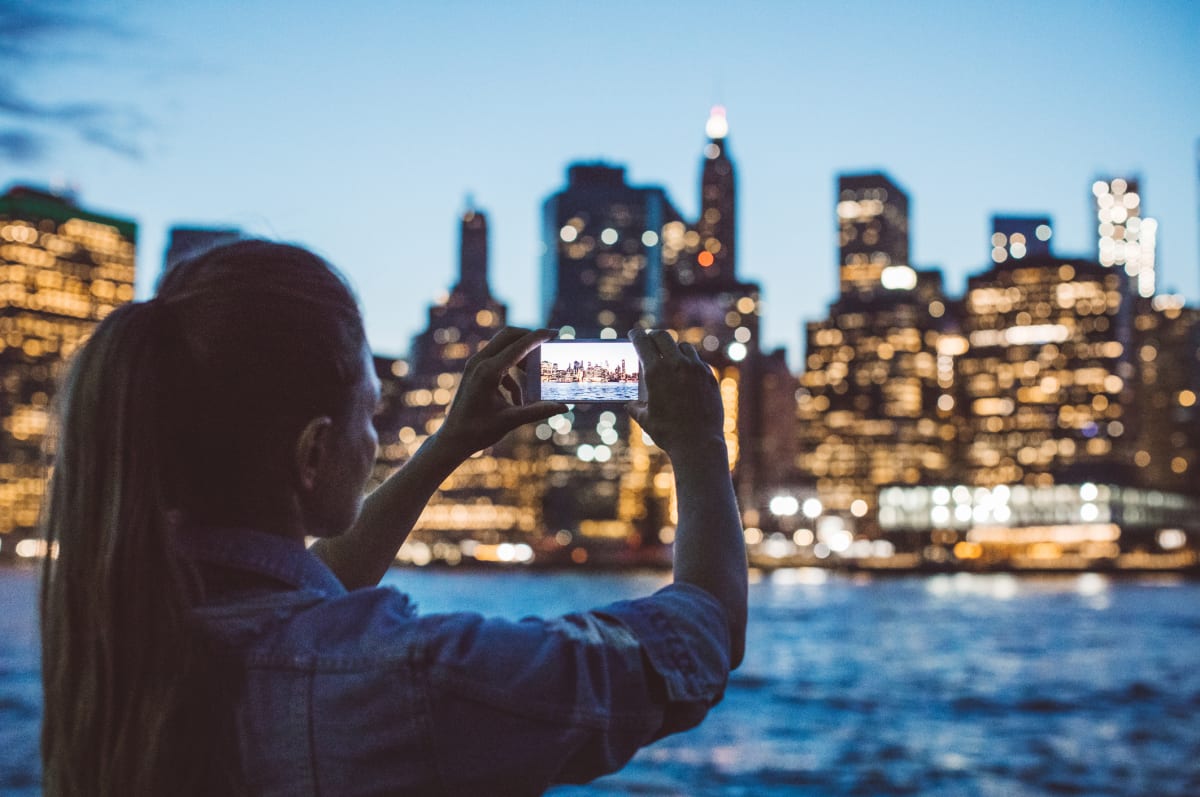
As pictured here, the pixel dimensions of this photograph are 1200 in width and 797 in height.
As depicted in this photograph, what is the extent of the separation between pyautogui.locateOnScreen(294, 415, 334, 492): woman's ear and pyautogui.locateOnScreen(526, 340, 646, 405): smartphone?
371 mm

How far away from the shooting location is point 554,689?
1194mm

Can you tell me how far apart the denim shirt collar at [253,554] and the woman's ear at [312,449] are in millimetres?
85

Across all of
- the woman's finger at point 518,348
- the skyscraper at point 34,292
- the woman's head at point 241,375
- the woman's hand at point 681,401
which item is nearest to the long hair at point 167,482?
the woman's head at point 241,375

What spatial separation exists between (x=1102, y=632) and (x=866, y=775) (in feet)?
139

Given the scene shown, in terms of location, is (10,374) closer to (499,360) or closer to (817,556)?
(817,556)

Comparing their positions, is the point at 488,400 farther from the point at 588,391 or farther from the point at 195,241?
the point at 195,241

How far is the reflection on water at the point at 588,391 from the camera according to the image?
173cm

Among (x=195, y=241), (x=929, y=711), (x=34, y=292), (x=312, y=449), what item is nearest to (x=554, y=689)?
(x=312, y=449)

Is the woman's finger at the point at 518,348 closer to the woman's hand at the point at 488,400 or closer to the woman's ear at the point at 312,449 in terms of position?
the woman's hand at the point at 488,400

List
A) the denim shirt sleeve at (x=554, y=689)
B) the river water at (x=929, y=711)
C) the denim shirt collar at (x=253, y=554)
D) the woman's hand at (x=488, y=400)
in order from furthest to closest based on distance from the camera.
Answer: the river water at (x=929, y=711) → the woman's hand at (x=488, y=400) → the denim shirt collar at (x=253, y=554) → the denim shirt sleeve at (x=554, y=689)

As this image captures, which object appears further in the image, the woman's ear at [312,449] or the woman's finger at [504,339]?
the woman's finger at [504,339]

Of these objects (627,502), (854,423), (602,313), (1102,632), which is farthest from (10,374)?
(1102,632)

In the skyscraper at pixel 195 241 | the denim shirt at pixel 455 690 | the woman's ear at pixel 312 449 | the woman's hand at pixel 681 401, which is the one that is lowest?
the denim shirt at pixel 455 690

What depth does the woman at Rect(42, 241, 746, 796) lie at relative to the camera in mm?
1205
